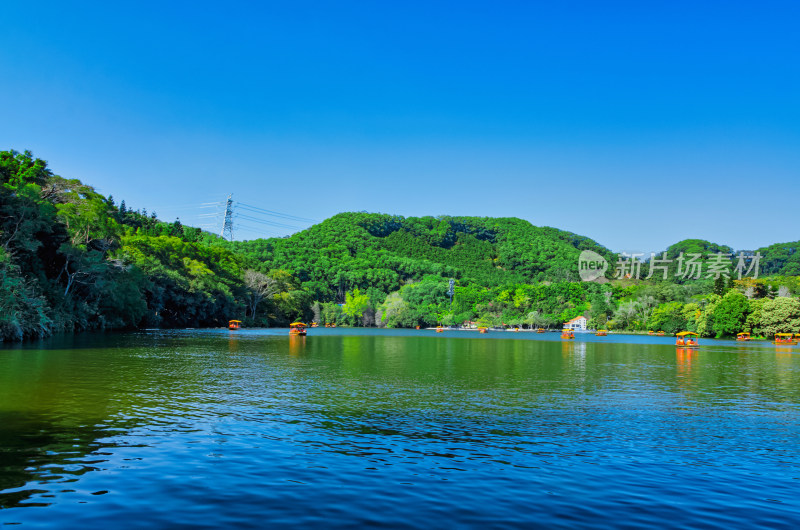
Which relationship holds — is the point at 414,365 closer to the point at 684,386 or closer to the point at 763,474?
the point at 684,386

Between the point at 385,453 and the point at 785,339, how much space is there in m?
114

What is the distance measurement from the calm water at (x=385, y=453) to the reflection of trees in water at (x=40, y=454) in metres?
0.07

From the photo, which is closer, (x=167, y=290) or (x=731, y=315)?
(x=167, y=290)

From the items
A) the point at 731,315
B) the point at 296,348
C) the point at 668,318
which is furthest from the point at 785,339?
the point at 296,348

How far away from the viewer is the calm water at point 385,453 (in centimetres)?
1178

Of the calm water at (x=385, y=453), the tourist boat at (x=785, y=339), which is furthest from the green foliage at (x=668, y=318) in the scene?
the calm water at (x=385, y=453)

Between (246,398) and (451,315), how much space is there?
6821 inches

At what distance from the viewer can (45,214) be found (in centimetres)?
6781

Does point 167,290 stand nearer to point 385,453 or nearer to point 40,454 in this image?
point 40,454

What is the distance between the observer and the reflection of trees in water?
12586 millimetres

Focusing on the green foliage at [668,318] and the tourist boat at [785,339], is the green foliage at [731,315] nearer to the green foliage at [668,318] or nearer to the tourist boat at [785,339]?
the tourist boat at [785,339]

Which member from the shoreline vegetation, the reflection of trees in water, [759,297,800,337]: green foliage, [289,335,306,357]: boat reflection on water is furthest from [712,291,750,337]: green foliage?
the reflection of trees in water

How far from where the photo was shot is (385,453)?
16578 millimetres

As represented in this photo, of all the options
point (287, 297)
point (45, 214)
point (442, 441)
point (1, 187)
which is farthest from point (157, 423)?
point (287, 297)
